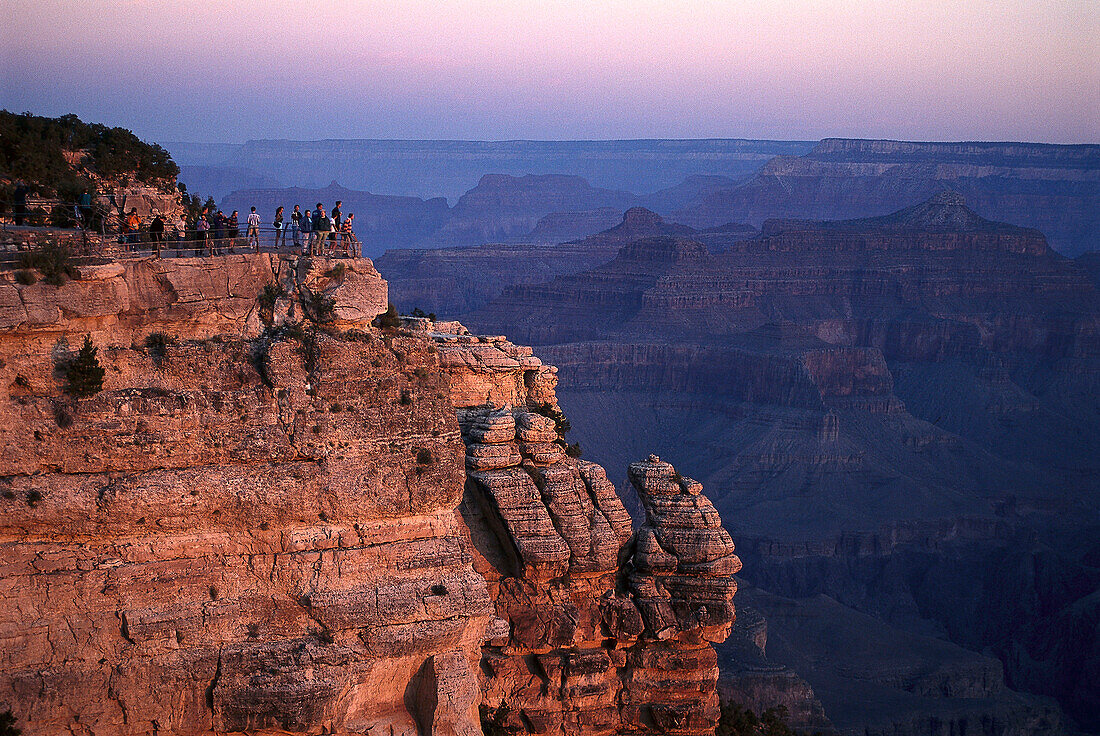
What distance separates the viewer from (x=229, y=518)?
2100 cm

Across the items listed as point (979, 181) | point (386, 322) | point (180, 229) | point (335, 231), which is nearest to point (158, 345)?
point (335, 231)

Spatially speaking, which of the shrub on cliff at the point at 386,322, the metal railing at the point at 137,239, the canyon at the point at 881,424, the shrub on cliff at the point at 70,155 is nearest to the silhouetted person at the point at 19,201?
the metal railing at the point at 137,239

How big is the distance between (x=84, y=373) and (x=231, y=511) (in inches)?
135

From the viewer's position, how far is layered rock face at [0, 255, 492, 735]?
19609 millimetres

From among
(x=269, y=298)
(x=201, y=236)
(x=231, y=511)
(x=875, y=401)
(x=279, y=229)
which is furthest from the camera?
(x=875, y=401)

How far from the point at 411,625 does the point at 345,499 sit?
2.61 meters

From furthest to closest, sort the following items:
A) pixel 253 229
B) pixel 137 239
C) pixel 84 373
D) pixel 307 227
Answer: pixel 307 227
pixel 253 229
pixel 137 239
pixel 84 373

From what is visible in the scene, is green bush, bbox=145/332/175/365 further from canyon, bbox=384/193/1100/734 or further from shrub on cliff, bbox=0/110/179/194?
canyon, bbox=384/193/1100/734

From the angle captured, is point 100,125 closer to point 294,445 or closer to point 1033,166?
point 294,445

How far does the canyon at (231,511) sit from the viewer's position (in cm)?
1961

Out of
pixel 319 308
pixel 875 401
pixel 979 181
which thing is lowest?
pixel 875 401

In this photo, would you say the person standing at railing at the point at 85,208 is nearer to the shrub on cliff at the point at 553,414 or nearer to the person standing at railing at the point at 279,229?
the person standing at railing at the point at 279,229

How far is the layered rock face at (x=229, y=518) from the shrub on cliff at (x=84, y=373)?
8.2 inches

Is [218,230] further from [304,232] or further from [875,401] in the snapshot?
[875,401]
